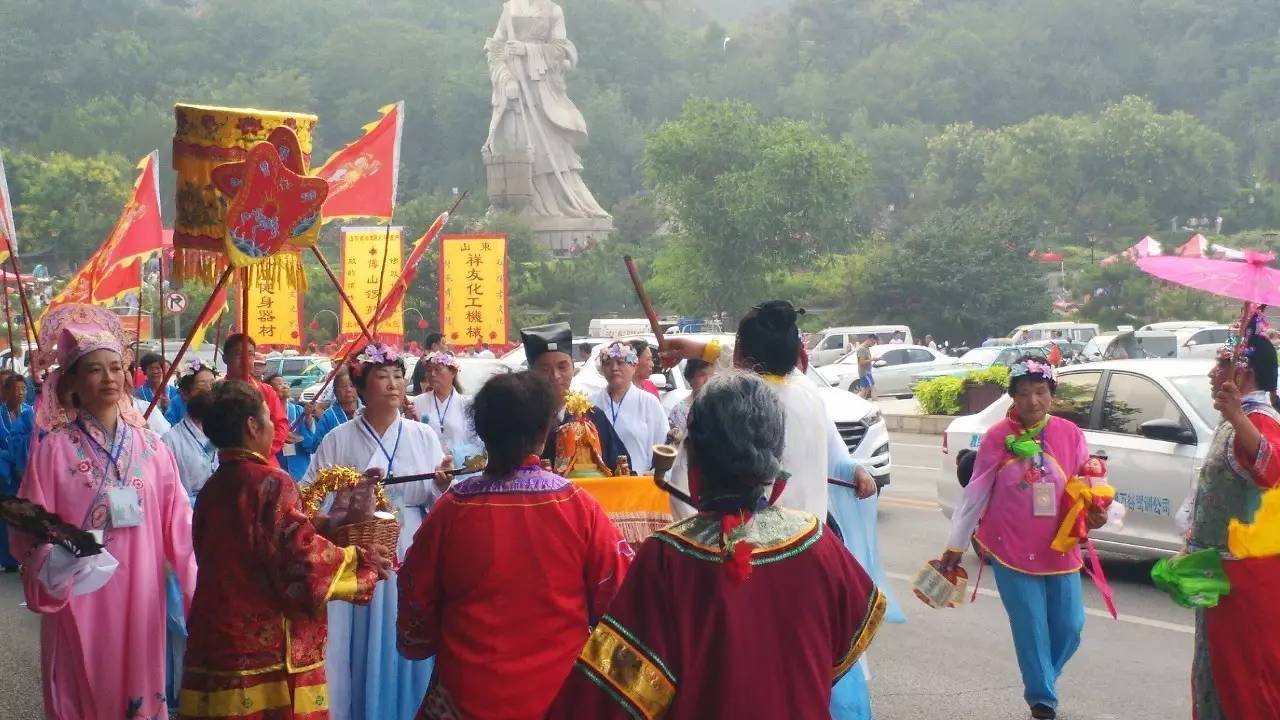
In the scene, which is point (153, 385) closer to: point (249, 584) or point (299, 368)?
point (249, 584)

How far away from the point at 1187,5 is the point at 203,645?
351 feet

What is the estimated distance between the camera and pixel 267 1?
351ft

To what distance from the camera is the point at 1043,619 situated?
21.9 ft

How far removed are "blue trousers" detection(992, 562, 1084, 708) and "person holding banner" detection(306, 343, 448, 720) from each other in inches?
98.4

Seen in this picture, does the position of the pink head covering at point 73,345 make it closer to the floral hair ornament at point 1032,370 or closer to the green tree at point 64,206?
the floral hair ornament at point 1032,370

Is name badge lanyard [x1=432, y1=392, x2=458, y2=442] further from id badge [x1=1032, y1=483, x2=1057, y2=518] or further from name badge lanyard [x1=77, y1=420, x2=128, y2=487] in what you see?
id badge [x1=1032, y1=483, x2=1057, y2=518]

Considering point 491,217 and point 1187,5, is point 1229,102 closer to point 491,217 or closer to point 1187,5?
point 1187,5

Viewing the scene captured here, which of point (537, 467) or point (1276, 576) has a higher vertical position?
point (537, 467)

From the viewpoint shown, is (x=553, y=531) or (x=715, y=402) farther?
(x=553, y=531)

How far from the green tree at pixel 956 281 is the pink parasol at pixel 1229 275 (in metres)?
45.2

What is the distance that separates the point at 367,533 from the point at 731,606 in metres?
1.84

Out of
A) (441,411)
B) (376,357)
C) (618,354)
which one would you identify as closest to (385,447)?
(376,357)

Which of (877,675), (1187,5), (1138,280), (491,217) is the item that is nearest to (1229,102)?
(1187,5)

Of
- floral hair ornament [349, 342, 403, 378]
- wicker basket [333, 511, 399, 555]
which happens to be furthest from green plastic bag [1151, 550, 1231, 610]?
floral hair ornament [349, 342, 403, 378]
